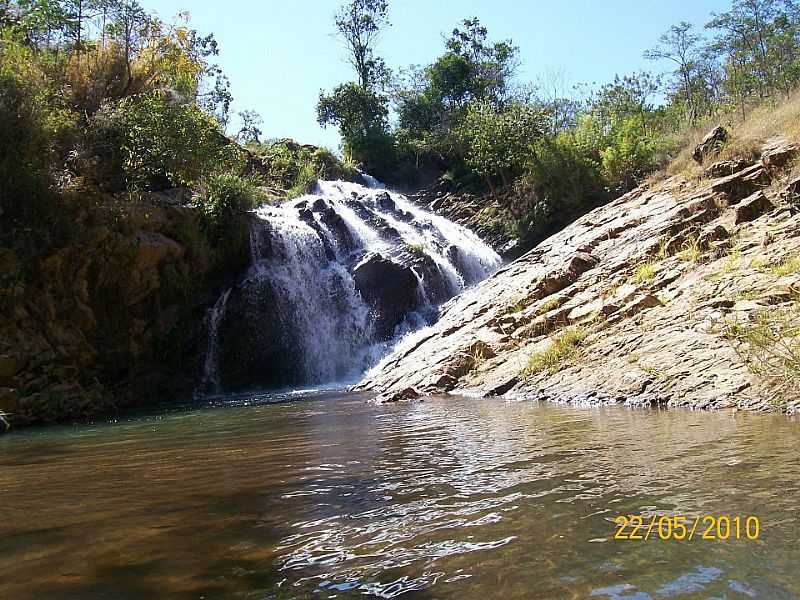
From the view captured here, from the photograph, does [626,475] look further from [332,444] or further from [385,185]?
[385,185]

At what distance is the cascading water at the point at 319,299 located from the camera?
17125 millimetres

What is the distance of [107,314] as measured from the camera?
15.3 m

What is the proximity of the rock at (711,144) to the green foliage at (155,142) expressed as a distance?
39.7ft

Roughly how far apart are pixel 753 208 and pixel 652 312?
11.2 feet

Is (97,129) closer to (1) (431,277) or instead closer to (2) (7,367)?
(2) (7,367)

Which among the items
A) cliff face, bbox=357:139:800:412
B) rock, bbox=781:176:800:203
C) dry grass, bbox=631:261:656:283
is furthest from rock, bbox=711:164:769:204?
dry grass, bbox=631:261:656:283

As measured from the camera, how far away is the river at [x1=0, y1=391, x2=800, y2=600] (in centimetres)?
229

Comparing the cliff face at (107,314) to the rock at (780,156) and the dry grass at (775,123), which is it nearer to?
the rock at (780,156)

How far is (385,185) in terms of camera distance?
3127 centimetres

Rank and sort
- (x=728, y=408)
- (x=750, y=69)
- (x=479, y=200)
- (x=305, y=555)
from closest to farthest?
1. (x=305, y=555)
2. (x=728, y=408)
3. (x=750, y=69)
4. (x=479, y=200)

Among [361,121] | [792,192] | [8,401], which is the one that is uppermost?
[361,121]

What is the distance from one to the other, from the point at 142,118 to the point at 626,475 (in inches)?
641

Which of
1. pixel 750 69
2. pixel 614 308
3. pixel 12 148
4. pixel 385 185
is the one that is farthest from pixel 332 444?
pixel 385 185

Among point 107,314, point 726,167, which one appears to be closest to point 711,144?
point 726,167
